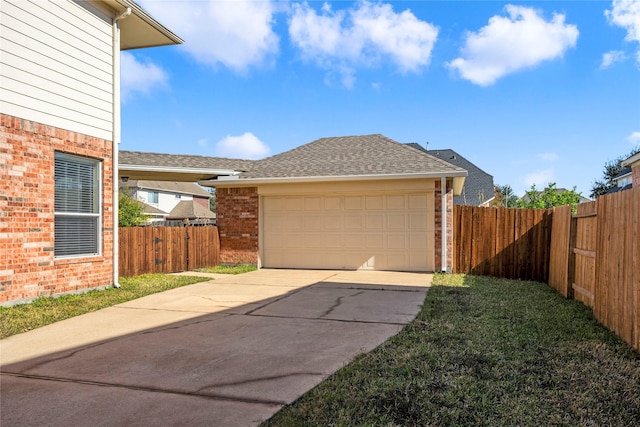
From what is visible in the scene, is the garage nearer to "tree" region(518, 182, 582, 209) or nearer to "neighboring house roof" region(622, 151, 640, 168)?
"neighboring house roof" region(622, 151, 640, 168)

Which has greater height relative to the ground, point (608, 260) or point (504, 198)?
point (504, 198)

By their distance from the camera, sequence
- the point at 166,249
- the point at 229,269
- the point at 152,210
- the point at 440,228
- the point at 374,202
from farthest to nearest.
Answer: the point at 152,210 < the point at 229,269 < the point at 374,202 < the point at 166,249 < the point at 440,228

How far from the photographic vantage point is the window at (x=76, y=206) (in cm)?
753

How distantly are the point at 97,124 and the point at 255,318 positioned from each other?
→ 5.02m

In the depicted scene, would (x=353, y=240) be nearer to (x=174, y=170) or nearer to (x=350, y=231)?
(x=350, y=231)

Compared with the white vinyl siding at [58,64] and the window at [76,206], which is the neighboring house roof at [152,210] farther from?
the white vinyl siding at [58,64]

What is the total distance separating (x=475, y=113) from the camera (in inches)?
936

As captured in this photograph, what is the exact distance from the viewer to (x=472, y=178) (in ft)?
94.3

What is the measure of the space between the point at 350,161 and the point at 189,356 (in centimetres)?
924

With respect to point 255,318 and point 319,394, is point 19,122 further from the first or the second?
point 319,394

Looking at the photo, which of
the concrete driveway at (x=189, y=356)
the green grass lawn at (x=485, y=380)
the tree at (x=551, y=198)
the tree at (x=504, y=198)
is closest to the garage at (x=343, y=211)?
the concrete driveway at (x=189, y=356)

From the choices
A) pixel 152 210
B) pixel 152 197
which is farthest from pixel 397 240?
pixel 152 197

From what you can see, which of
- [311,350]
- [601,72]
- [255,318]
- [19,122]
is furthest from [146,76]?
[601,72]

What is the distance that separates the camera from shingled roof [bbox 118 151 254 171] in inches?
474
